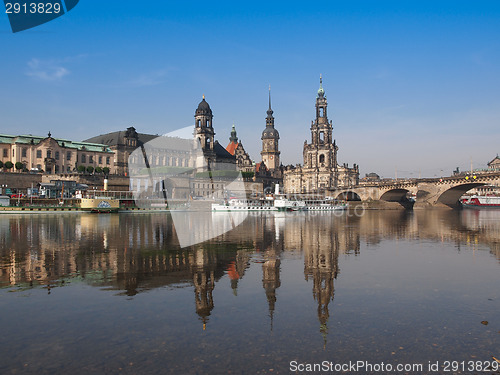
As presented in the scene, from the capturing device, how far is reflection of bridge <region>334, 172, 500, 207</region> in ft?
344

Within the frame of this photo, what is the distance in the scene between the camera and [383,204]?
13325cm

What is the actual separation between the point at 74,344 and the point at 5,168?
109m

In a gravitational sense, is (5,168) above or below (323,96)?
below

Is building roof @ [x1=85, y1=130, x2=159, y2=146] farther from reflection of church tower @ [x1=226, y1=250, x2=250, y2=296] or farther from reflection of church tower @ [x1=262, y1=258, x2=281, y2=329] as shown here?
reflection of church tower @ [x1=262, y1=258, x2=281, y2=329]

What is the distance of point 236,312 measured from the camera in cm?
1219

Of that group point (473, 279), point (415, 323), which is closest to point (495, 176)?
point (473, 279)

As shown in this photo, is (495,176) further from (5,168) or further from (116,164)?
(5,168)

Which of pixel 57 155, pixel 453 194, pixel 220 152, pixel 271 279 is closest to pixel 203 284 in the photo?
pixel 271 279

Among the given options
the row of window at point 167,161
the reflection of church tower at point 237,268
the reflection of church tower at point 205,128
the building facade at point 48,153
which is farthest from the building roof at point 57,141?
the reflection of church tower at point 237,268

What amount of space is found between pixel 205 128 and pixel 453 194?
81.9 meters

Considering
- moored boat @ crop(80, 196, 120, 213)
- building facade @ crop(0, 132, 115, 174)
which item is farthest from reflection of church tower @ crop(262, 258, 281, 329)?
building facade @ crop(0, 132, 115, 174)

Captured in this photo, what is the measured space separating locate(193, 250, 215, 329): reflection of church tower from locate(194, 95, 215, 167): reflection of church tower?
127m

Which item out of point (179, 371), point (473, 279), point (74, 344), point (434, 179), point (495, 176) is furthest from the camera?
point (434, 179)

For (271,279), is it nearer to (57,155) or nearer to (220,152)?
(57,155)
